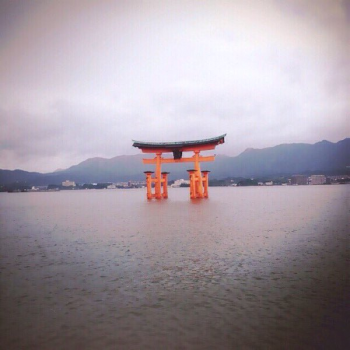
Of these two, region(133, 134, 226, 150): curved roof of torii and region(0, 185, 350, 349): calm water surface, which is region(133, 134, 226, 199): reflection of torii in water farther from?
region(0, 185, 350, 349): calm water surface

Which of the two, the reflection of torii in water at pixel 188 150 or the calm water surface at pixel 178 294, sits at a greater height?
the reflection of torii in water at pixel 188 150

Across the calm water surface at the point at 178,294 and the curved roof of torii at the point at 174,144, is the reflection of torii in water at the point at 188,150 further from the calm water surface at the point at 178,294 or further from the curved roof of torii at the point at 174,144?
the calm water surface at the point at 178,294

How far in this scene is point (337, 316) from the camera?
18.2ft

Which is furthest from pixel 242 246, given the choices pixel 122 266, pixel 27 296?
pixel 27 296

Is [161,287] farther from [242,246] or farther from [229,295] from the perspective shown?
[242,246]

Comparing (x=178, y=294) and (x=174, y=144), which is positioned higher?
(x=174, y=144)

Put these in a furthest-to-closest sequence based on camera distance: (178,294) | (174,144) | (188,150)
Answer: (188,150), (174,144), (178,294)

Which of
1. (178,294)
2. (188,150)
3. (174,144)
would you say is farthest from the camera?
(188,150)

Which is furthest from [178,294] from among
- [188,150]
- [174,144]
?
[188,150]

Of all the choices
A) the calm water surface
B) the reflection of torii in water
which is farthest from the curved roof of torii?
the calm water surface

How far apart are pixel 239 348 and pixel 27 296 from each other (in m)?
5.17

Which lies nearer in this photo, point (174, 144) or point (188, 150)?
point (174, 144)

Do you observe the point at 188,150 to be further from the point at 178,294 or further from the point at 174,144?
the point at 178,294

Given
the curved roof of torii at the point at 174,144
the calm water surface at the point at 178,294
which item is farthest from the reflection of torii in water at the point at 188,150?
the calm water surface at the point at 178,294
